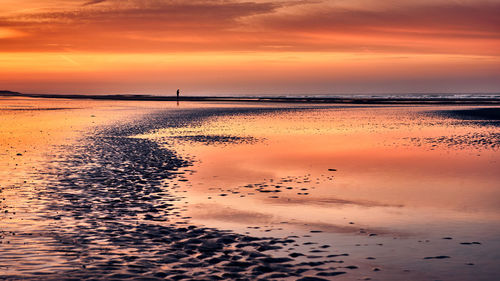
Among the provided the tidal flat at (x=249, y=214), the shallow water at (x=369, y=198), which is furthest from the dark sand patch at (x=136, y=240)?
the shallow water at (x=369, y=198)

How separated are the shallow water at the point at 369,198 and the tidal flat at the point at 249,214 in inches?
1.8

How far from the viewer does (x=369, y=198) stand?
565 inches

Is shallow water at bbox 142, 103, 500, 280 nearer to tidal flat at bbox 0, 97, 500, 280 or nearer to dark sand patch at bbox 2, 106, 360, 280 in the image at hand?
tidal flat at bbox 0, 97, 500, 280

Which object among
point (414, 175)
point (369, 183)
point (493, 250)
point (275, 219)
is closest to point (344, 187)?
point (369, 183)

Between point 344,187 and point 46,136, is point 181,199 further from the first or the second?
point 46,136

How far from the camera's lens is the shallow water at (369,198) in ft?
30.6

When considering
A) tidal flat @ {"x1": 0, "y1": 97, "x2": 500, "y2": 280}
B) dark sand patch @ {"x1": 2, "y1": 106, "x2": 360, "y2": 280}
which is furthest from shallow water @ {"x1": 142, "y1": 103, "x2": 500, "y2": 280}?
dark sand patch @ {"x1": 2, "y1": 106, "x2": 360, "y2": 280}

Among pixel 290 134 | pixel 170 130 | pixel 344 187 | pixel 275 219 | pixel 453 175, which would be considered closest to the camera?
pixel 275 219

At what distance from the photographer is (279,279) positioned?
7.86 meters

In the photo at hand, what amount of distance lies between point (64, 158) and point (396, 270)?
16.6m

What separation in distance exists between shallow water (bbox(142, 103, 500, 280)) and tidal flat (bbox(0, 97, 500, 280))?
0.05 m

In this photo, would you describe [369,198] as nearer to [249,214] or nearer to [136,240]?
[249,214]

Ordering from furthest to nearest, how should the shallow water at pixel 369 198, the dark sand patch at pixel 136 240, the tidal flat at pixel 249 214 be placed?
the shallow water at pixel 369 198, the tidal flat at pixel 249 214, the dark sand patch at pixel 136 240

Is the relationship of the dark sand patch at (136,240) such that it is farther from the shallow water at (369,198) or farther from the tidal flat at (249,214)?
the shallow water at (369,198)
